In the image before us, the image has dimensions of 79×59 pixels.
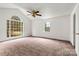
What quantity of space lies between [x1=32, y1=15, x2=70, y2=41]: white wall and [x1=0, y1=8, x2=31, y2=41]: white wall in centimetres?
22

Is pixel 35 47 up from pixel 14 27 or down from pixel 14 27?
down

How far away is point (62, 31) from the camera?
390cm

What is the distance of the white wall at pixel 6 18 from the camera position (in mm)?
3631

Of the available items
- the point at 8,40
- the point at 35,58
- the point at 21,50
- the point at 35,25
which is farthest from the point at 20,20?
the point at 35,58

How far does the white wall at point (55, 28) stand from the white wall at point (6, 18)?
220mm

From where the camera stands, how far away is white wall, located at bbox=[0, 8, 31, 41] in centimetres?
363

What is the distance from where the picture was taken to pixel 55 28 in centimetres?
405

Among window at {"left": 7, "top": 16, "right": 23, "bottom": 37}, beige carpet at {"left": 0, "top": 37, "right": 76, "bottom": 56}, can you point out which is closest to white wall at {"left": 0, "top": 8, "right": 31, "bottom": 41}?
window at {"left": 7, "top": 16, "right": 23, "bottom": 37}

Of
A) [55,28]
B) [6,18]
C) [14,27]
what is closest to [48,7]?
[55,28]

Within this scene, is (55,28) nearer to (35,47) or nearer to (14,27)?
(35,47)

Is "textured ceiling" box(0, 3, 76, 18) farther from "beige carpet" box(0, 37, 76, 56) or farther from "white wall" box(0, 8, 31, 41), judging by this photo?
"beige carpet" box(0, 37, 76, 56)

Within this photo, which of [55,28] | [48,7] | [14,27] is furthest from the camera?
[55,28]

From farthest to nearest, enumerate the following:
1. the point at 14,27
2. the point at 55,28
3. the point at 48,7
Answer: the point at 55,28 < the point at 14,27 < the point at 48,7

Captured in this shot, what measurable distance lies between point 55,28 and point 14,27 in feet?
4.74
